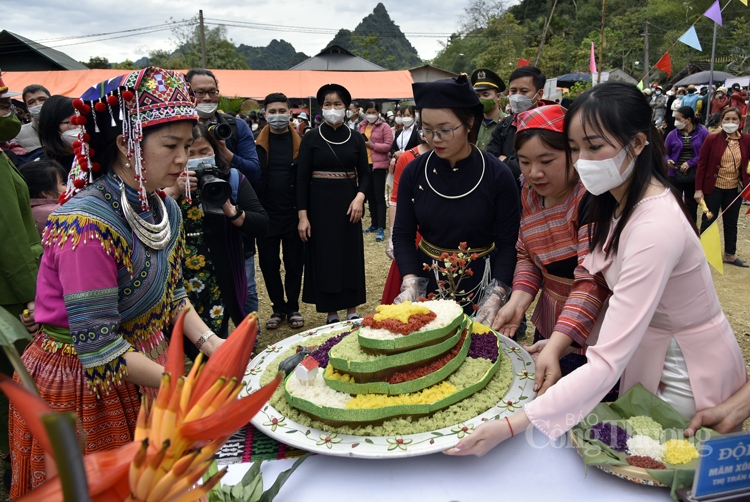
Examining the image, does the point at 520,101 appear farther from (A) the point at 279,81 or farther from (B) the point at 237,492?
(A) the point at 279,81

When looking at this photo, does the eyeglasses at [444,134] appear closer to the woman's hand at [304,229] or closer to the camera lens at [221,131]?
the camera lens at [221,131]

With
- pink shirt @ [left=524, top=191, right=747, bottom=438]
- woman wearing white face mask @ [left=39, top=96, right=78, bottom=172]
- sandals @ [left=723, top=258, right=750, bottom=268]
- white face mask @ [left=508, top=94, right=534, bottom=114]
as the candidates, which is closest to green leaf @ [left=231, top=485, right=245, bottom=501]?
pink shirt @ [left=524, top=191, right=747, bottom=438]

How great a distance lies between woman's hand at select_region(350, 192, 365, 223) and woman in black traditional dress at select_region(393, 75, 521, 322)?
76.2 inches

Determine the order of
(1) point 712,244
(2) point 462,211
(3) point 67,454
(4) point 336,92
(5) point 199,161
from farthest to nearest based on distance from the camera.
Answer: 1. (4) point 336,92
2. (5) point 199,161
3. (2) point 462,211
4. (1) point 712,244
5. (3) point 67,454

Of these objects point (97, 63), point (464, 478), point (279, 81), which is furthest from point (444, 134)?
point (97, 63)

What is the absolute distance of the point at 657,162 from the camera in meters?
1.53

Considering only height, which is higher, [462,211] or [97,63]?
[97,63]

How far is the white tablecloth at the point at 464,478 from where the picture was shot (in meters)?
1.32

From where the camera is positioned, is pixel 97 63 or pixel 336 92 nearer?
pixel 336 92

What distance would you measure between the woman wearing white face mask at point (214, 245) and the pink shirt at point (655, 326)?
7.76 ft

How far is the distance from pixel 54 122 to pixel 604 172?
3.82 meters

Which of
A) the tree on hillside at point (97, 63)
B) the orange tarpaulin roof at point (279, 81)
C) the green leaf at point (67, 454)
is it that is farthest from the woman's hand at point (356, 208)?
the tree on hillside at point (97, 63)

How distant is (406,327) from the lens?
165cm

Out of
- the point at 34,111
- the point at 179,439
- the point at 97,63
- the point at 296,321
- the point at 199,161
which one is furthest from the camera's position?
the point at 97,63
